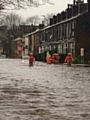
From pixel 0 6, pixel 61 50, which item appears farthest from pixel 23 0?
pixel 61 50

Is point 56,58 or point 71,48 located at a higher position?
point 71,48

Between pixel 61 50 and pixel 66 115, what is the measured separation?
65.6m

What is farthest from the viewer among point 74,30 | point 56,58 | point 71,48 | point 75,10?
point 75,10

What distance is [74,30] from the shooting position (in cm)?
6700

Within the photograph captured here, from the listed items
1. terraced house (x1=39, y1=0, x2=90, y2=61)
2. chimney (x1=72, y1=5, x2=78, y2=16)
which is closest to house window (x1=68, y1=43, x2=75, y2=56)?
terraced house (x1=39, y1=0, x2=90, y2=61)

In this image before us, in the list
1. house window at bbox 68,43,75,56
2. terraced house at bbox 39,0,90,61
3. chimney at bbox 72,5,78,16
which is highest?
chimney at bbox 72,5,78,16

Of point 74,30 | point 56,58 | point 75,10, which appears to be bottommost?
point 56,58

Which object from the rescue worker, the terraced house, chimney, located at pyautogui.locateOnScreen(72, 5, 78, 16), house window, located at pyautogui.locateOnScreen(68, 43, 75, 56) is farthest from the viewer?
chimney, located at pyautogui.locateOnScreen(72, 5, 78, 16)

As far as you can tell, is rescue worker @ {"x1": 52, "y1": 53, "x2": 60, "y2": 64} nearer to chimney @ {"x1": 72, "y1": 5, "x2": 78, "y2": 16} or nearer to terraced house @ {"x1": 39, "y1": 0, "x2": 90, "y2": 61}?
terraced house @ {"x1": 39, "y1": 0, "x2": 90, "y2": 61}

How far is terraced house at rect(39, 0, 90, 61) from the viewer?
65562 mm

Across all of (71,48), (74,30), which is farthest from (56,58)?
(71,48)

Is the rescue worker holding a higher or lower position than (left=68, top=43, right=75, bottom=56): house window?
lower

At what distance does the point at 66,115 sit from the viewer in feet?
35.9

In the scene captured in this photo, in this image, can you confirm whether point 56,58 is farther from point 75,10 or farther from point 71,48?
point 75,10
